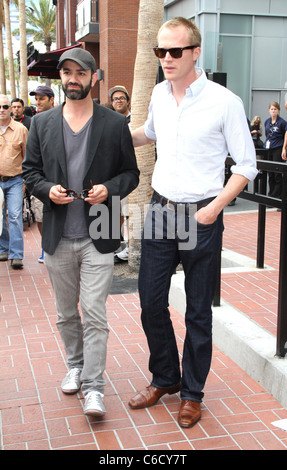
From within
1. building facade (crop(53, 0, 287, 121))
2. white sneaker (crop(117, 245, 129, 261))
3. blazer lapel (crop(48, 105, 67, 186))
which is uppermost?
building facade (crop(53, 0, 287, 121))

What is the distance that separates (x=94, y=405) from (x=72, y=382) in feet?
1.54

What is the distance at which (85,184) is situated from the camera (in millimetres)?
3375

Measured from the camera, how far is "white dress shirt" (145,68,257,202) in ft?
10.2

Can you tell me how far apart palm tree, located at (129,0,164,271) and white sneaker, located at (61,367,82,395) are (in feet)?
10.8

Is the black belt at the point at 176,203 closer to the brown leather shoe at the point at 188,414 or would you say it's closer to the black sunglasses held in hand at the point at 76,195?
the black sunglasses held in hand at the point at 76,195

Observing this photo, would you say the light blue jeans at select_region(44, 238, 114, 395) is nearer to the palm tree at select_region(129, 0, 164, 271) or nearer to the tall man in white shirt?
the tall man in white shirt

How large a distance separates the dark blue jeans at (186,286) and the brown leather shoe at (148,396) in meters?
0.19

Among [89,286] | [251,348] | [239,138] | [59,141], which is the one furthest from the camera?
[251,348]

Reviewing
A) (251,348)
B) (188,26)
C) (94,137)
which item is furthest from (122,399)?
(188,26)

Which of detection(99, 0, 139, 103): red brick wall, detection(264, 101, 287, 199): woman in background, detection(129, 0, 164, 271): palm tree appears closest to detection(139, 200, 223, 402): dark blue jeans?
detection(129, 0, 164, 271): palm tree

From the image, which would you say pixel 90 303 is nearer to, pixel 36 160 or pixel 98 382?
pixel 98 382

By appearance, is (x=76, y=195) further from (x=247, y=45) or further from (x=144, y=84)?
(x=247, y=45)

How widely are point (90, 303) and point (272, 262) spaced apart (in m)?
3.66

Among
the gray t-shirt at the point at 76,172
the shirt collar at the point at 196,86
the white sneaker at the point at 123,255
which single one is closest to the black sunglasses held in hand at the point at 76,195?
the gray t-shirt at the point at 76,172
